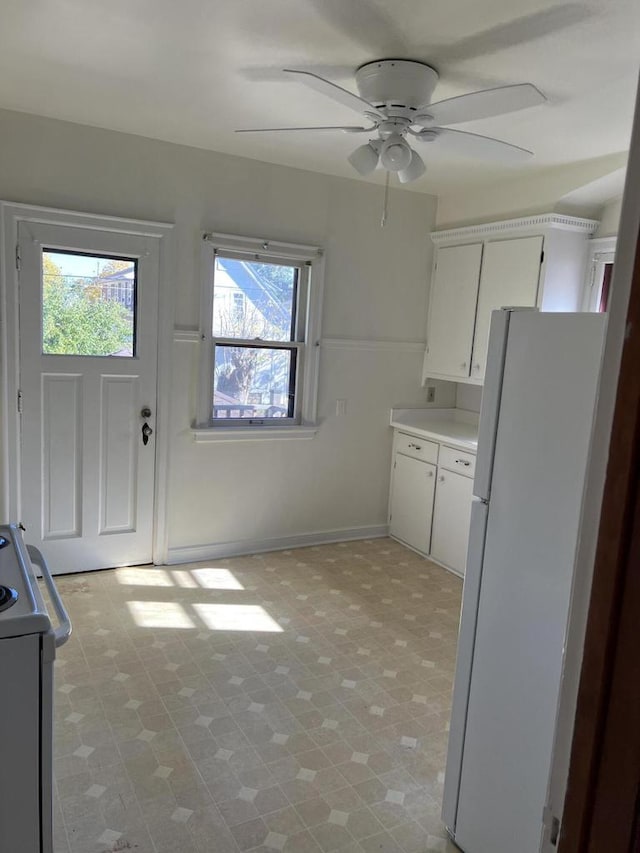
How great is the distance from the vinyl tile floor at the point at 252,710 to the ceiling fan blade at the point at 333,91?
94.2 inches

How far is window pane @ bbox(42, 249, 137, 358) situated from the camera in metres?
3.50

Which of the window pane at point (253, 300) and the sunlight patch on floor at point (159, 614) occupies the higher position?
the window pane at point (253, 300)

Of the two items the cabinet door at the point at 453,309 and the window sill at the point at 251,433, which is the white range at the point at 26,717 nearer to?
the window sill at the point at 251,433


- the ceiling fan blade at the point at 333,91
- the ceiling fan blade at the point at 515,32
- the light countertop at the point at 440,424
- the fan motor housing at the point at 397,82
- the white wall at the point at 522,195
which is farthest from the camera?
the light countertop at the point at 440,424

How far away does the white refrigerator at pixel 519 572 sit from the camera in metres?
1.63

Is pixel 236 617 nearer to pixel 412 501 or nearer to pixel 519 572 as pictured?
pixel 412 501

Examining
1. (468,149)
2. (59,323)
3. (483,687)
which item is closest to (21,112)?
(59,323)

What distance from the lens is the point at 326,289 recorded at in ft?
14.2

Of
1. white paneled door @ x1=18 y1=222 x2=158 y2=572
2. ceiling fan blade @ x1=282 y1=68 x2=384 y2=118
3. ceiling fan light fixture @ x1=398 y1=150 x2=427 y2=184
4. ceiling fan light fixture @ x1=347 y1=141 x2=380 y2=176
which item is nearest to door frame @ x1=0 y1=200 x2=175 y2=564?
white paneled door @ x1=18 y1=222 x2=158 y2=572

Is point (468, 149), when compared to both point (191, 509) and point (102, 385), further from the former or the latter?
point (191, 509)

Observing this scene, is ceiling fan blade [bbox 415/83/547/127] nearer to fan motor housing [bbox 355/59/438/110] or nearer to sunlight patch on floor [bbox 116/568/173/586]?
fan motor housing [bbox 355/59/438/110]

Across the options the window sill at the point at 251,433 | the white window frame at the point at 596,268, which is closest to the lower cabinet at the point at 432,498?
the window sill at the point at 251,433

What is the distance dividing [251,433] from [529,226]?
7.16 feet

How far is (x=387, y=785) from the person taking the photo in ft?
7.29
